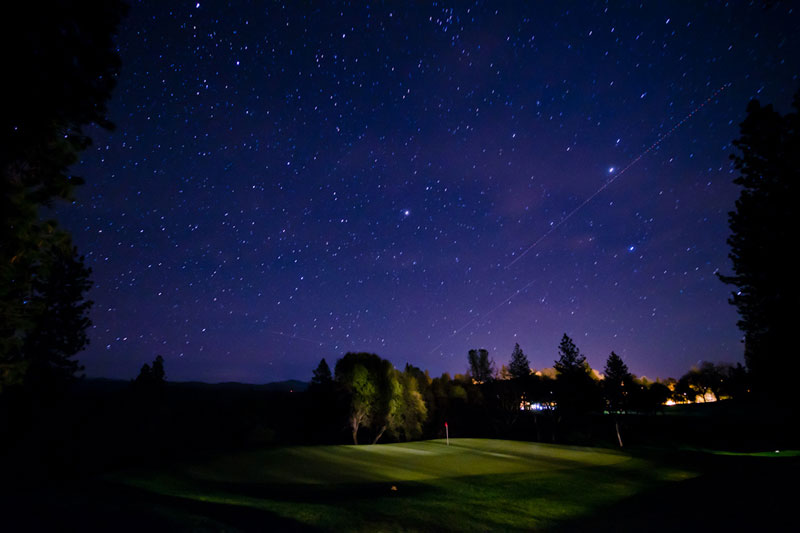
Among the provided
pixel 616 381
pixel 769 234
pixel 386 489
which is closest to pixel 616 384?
pixel 616 381

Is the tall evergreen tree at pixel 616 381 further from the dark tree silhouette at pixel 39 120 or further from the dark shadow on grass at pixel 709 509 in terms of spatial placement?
the dark tree silhouette at pixel 39 120

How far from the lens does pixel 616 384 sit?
76.9 metres

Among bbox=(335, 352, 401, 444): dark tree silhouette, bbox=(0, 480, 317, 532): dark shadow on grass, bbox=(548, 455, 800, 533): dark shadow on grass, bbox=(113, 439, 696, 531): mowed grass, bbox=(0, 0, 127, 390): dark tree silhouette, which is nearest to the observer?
bbox=(0, 0, 127, 390): dark tree silhouette

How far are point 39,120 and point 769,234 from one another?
27467 mm

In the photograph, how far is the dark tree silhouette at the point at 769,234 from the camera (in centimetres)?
1781

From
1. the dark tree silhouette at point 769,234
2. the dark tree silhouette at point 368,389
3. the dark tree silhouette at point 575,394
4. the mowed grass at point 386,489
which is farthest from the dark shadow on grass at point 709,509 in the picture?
the dark tree silhouette at point 575,394

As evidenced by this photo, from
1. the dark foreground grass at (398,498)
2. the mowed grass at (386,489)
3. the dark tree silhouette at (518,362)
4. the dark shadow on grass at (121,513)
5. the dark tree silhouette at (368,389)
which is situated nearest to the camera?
the dark shadow on grass at (121,513)

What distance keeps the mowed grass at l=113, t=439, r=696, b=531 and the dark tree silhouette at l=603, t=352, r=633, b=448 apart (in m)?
45.6

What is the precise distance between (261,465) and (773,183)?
32105 mm

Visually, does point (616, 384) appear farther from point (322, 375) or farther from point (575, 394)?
point (322, 375)

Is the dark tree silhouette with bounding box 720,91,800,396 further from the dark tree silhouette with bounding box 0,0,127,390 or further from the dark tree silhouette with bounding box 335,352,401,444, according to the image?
the dark tree silhouette with bounding box 335,352,401,444

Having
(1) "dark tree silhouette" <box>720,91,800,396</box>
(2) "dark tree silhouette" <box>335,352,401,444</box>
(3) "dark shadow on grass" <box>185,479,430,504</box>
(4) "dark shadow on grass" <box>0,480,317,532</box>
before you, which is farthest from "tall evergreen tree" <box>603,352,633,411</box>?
(4) "dark shadow on grass" <box>0,480,317,532</box>

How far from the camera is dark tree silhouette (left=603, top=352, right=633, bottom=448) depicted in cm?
7081

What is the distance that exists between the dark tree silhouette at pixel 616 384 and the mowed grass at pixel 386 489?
4559 centimetres
